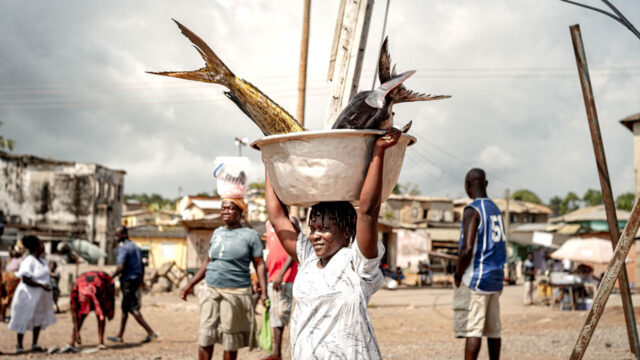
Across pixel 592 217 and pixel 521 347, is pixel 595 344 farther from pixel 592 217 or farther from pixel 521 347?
pixel 592 217

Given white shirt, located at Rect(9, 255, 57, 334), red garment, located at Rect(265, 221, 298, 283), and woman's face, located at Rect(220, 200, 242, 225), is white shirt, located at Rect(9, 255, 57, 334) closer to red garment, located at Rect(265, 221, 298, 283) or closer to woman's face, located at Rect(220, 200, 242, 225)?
red garment, located at Rect(265, 221, 298, 283)

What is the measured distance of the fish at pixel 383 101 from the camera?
2.47m

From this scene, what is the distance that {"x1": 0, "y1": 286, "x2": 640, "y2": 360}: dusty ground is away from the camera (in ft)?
25.4

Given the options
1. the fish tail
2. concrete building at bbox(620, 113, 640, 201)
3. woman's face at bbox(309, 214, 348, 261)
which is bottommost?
woman's face at bbox(309, 214, 348, 261)

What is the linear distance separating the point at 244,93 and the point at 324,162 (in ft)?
1.95

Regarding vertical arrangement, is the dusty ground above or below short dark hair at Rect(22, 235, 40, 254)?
below

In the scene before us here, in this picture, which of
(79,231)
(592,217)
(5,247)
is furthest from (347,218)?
(79,231)

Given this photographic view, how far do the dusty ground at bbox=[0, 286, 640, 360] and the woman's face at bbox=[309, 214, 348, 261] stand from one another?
5.13 metres

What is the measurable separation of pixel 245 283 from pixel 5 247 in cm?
2548

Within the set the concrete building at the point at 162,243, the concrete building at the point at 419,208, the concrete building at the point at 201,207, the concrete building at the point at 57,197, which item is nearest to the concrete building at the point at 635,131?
the concrete building at the point at 201,207

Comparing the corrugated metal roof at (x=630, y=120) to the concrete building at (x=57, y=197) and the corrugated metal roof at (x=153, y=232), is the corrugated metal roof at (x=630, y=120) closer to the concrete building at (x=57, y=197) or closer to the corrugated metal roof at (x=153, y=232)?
the corrugated metal roof at (x=153, y=232)

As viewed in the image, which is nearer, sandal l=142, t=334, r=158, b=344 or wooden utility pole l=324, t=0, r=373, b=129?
wooden utility pole l=324, t=0, r=373, b=129

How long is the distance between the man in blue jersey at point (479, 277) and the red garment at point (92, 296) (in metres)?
5.57

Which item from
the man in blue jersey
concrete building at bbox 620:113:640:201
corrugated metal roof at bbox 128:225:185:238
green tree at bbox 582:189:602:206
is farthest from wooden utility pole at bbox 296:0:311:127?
green tree at bbox 582:189:602:206
